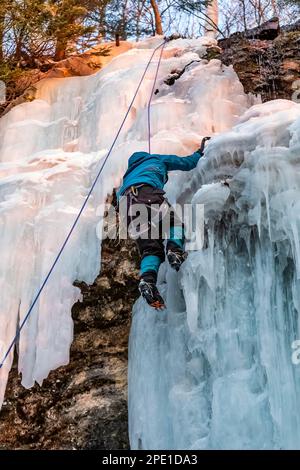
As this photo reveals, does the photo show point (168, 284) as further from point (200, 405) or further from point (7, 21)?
point (7, 21)

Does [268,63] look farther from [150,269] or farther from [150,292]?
[150,292]

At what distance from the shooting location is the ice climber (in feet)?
13.5

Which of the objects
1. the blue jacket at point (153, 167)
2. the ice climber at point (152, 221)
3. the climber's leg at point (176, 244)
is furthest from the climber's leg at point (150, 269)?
the blue jacket at point (153, 167)

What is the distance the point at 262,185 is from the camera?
4.15 meters

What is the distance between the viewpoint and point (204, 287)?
4.34 m

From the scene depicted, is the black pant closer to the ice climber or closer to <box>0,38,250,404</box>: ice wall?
the ice climber

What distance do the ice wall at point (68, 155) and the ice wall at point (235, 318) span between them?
785mm

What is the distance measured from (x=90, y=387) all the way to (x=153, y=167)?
6.66 ft

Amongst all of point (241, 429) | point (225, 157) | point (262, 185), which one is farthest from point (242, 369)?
point (225, 157)

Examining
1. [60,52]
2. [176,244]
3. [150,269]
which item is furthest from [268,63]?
[150,269]

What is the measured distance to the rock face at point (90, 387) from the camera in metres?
4.86

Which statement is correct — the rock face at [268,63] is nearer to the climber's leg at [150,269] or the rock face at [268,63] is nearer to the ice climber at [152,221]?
the ice climber at [152,221]

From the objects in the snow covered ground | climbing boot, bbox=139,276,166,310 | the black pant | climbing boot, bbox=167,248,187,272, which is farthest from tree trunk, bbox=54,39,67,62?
climbing boot, bbox=139,276,166,310

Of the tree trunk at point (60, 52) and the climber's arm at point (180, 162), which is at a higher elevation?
the tree trunk at point (60, 52)
